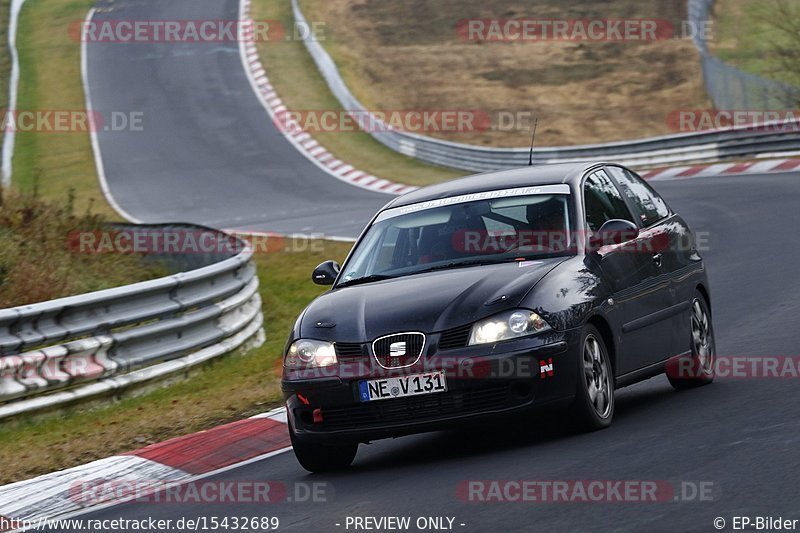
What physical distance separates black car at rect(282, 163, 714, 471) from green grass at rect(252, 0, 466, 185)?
20357 mm

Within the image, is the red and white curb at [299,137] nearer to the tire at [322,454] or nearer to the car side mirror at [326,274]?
the car side mirror at [326,274]

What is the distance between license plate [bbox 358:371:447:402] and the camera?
7242 mm

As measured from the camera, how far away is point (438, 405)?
729cm

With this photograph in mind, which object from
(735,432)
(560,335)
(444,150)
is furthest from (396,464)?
(444,150)

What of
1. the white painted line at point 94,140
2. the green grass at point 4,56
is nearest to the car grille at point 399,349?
the white painted line at point 94,140

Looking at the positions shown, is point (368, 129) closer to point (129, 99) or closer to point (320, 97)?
point (320, 97)

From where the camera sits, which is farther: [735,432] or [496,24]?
[496,24]

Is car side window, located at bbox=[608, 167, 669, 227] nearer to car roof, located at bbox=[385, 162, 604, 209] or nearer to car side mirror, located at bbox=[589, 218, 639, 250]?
car roof, located at bbox=[385, 162, 604, 209]

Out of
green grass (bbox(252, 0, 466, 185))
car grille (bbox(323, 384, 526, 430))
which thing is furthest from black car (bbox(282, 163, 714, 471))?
green grass (bbox(252, 0, 466, 185))

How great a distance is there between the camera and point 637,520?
18.2 ft

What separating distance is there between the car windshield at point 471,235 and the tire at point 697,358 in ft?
4.55

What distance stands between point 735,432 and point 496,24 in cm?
4243

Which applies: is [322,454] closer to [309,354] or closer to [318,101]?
[309,354]

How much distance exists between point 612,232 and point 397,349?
1.68m
